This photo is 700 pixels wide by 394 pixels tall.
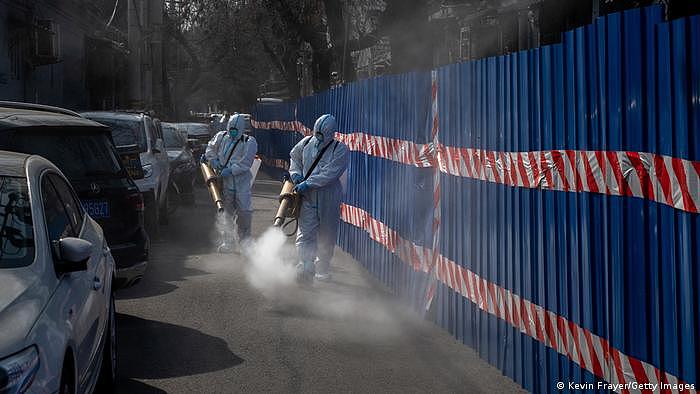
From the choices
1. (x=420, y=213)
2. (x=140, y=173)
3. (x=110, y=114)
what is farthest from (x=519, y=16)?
(x=420, y=213)

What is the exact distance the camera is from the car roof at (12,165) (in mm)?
5793

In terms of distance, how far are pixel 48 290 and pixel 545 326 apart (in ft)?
10.1

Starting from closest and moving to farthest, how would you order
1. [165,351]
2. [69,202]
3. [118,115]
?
[69,202], [165,351], [118,115]

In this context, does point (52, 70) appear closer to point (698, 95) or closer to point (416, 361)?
point (416, 361)

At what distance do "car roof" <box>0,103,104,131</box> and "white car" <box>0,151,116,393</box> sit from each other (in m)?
1.72

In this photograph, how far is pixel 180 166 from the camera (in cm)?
2075

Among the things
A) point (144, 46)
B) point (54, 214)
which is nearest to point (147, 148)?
point (54, 214)

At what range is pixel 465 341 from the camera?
843 centimetres

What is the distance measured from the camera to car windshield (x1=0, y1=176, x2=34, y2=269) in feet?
17.0

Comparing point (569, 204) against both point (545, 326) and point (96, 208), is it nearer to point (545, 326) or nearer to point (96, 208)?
point (545, 326)

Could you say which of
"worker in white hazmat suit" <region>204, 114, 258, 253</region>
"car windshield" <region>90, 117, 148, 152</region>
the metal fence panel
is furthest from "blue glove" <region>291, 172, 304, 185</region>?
"car windshield" <region>90, 117, 148, 152</region>

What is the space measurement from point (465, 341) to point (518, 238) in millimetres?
1474

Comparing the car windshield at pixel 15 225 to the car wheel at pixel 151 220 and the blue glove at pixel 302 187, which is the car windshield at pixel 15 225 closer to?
the blue glove at pixel 302 187

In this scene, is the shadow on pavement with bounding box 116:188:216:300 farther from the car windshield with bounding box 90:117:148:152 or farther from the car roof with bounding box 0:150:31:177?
the car roof with bounding box 0:150:31:177
